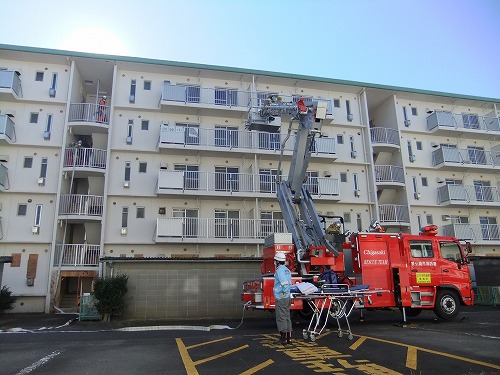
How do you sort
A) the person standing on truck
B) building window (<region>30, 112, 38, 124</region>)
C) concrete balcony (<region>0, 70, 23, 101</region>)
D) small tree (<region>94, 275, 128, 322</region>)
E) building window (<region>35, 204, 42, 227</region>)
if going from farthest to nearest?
building window (<region>30, 112, 38, 124</region>) → concrete balcony (<region>0, 70, 23, 101</region>) → building window (<region>35, 204, 42, 227</region>) → small tree (<region>94, 275, 128, 322</region>) → the person standing on truck

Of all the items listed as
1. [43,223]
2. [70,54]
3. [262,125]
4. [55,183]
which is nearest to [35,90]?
[70,54]

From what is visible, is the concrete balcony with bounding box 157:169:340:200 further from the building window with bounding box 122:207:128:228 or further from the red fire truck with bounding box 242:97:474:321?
the red fire truck with bounding box 242:97:474:321

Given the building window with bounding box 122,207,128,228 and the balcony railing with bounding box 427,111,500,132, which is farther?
the balcony railing with bounding box 427,111,500,132

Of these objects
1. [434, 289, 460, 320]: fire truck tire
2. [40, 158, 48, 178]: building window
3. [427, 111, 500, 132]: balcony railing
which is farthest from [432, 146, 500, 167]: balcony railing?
[40, 158, 48, 178]: building window

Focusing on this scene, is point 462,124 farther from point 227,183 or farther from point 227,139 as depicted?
point 227,183

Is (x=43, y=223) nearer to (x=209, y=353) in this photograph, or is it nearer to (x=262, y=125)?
(x=262, y=125)

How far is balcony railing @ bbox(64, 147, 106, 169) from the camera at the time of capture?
2228 cm

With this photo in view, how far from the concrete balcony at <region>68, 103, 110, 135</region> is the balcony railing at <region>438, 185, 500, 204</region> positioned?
2241 centimetres

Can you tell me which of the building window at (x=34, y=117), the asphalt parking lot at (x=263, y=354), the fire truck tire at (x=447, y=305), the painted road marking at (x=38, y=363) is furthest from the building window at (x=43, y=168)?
the fire truck tire at (x=447, y=305)

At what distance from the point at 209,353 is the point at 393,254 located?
758 centimetres

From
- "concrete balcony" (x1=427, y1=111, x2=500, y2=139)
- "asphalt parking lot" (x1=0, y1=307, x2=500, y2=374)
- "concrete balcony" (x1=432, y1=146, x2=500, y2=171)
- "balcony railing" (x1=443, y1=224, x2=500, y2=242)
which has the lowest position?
"asphalt parking lot" (x1=0, y1=307, x2=500, y2=374)

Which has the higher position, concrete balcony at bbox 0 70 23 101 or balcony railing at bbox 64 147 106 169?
concrete balcony at bbox 0 70 23 101

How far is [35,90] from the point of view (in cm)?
2308

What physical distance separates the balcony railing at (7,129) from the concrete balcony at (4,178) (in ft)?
5.08
